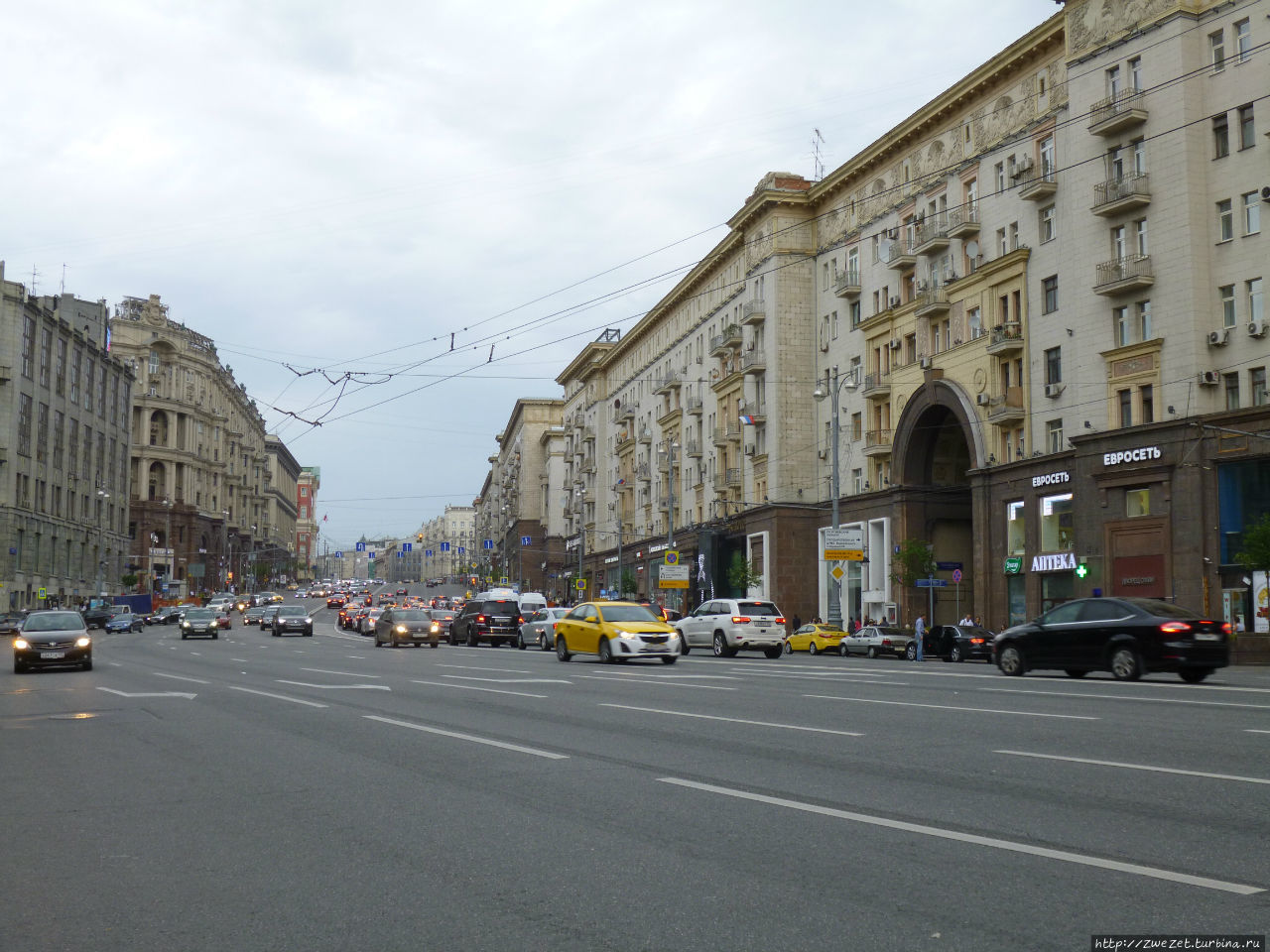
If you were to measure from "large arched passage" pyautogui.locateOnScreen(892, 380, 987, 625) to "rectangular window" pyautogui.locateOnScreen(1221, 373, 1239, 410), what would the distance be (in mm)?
15178

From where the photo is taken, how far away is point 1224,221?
3844 centimetres

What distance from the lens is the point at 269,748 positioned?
11.7 m

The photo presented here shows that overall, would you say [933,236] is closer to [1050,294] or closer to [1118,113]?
[1050,294]

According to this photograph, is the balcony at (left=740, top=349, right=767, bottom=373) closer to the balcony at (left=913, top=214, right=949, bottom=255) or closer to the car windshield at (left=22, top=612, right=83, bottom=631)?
the balcony at (left=913, top=214, right=949, bottom=255)

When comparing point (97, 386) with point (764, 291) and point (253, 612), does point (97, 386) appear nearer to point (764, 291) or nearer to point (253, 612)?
point (253, 612)

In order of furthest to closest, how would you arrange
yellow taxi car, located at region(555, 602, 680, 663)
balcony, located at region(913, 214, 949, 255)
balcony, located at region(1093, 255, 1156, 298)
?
balcony, located at region(913, 214, 949, 255), balcony, located at region(1093, 255, 1156, 298), yellow taxi car, located at region(555, 602, 680, 663)

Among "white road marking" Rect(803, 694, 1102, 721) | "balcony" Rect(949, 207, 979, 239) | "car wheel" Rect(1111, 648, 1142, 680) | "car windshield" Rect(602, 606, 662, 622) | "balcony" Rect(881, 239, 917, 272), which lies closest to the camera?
"white road marking" Rect(803, 694, 1102, 721)

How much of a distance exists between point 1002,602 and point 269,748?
133 feet

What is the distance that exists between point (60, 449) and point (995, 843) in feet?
311

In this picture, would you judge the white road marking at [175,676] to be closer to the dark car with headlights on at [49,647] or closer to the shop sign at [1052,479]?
the dark car with headlights on at [49,647]

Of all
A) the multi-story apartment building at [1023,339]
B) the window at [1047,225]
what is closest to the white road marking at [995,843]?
the multi-story apartment building at [1023,339]

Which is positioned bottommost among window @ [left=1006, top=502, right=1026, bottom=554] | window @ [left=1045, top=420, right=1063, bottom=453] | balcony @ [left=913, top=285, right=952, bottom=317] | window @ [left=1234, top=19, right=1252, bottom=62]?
window @ [left=1006, top=502, right=1026, bottom=554]

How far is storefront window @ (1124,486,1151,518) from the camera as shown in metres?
39.7

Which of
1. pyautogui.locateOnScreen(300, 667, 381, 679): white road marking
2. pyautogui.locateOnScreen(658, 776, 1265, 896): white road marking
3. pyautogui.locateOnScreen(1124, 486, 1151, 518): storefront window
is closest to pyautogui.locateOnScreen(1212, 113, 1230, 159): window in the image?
pyautogui.locateOnScreen(1124, 486, 1151, 518): storefront window
